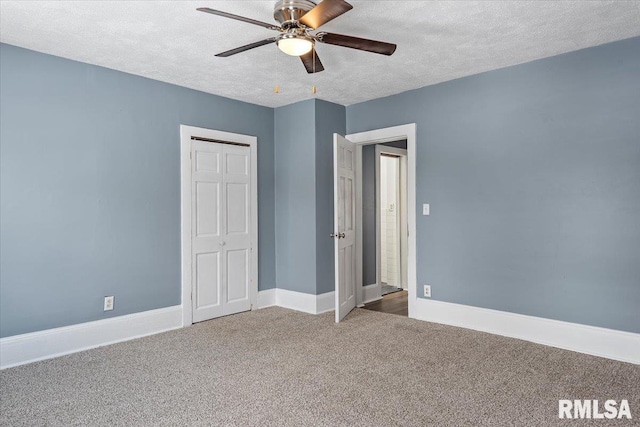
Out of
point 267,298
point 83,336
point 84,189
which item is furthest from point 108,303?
point 267,298

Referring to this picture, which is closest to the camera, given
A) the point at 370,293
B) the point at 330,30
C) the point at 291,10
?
the point at 291,10

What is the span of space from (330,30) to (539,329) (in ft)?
10.1

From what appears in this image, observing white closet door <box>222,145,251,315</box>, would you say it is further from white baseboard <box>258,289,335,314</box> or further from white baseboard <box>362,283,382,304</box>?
white baseboard <box>362,283,382,304</box>

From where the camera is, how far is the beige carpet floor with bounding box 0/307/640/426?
2.41m

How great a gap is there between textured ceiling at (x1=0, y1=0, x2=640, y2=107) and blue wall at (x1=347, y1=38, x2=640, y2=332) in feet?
0.92

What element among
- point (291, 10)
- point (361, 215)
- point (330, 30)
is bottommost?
point (361, 215)

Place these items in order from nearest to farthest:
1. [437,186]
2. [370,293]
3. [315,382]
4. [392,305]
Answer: [315,382] < [437,186] < [392,305] < [370,293]

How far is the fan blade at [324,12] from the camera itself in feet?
6.91

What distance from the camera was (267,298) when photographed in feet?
17.0

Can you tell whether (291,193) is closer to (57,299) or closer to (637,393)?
(57,299)

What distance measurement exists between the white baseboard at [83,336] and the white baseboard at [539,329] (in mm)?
2669

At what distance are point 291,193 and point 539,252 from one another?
2.80 m

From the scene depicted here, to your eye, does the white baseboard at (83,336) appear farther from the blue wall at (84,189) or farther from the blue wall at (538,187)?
the blue wall at (538,187)

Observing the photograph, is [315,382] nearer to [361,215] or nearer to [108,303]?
[108,303]
